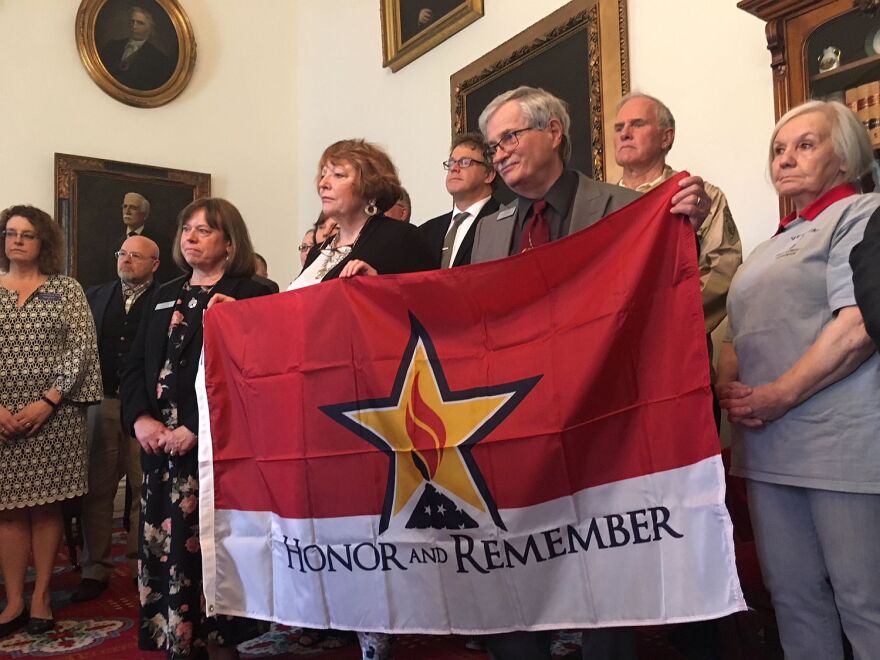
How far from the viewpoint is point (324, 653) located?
9.07ft

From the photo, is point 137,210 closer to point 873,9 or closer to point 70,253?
point 70,253

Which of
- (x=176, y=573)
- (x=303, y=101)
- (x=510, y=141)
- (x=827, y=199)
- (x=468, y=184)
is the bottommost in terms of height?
(x=176, y=573)

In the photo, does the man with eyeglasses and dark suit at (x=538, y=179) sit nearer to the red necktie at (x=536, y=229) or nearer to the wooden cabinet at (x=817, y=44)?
the red necktie at (x=536, y=229)

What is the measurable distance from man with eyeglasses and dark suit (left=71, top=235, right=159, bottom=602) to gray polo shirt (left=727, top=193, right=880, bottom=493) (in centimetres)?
318

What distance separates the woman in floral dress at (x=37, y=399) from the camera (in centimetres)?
314

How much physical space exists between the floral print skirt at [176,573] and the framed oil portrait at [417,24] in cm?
385

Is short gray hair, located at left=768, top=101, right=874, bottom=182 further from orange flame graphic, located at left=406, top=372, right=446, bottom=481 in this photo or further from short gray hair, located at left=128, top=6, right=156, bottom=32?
short gray hair, located at left=128, top=6, right=156, bottom=32

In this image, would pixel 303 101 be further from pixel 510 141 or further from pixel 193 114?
pixel 510 141

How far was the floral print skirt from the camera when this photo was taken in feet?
7.52

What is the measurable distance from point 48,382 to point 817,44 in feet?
11.2

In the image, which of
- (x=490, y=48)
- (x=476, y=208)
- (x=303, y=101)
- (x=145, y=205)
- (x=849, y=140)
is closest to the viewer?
(x=849, y=140)

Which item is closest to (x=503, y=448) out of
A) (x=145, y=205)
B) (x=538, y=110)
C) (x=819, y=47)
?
(x=538, y=110)

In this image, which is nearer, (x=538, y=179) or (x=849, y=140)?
(x=849, y=140)

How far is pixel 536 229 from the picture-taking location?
2.13 m
